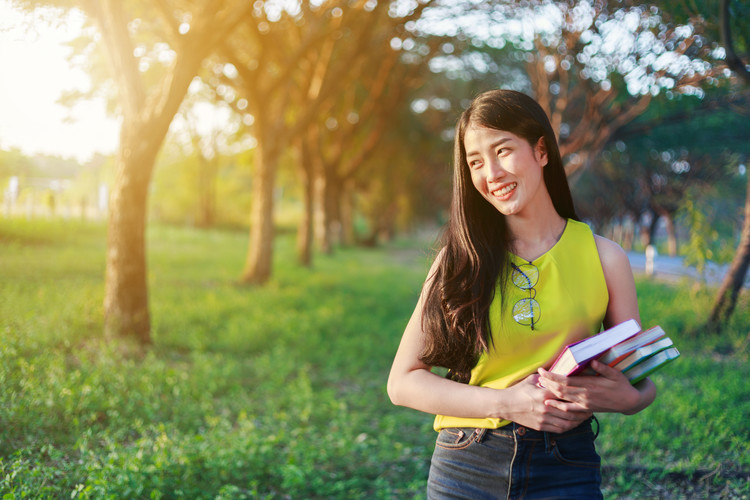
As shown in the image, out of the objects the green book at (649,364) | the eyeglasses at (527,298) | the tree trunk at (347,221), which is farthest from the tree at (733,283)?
the tree trunk at (347,221)

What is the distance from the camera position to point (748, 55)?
6.96 meters

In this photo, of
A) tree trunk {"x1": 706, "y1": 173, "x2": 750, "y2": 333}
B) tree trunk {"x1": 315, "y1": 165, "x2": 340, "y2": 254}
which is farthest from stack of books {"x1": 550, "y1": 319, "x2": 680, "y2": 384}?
tree trunk {"x1": 315, "y1": 165, "x2": 340, "y2": 254}

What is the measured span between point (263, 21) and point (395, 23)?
10.3ft

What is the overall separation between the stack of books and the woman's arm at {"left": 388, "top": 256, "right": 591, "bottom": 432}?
13 cm

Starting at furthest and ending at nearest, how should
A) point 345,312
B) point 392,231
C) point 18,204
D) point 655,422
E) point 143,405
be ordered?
point 392,231, point 345,312, point 18,204, point 143,405, point 655,422

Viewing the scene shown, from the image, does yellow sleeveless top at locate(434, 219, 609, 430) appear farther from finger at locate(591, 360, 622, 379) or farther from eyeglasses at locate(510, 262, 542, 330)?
finger at locate(591, 360, 622, 379)

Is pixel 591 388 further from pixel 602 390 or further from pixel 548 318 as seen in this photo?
pixel 548 318

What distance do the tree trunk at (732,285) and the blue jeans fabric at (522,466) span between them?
6.47 m

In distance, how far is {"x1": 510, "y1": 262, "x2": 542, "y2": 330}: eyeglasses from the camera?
196cm

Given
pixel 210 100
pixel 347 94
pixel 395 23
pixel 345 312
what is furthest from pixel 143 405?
pixel 347 94

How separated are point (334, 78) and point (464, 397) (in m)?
12.8

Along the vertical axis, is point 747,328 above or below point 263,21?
below

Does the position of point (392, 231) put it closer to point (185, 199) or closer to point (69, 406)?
point (185, 199)

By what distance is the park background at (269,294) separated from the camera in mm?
4477
